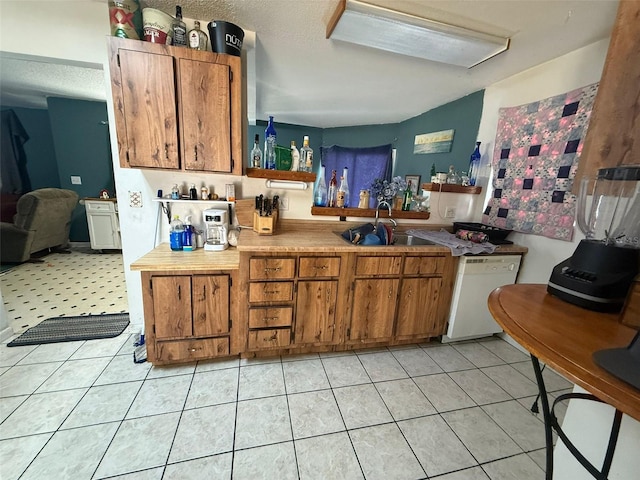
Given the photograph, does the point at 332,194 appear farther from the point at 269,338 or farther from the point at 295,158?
the point at 269,338

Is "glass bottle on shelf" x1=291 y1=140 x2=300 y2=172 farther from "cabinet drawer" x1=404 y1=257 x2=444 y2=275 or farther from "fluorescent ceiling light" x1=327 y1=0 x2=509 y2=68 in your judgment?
"cabinet drawer" x1=404 y1=257 x2=444 y2=275

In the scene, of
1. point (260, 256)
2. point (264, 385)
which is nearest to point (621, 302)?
point (260, 256)

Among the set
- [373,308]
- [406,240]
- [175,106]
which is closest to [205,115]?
[175,106]

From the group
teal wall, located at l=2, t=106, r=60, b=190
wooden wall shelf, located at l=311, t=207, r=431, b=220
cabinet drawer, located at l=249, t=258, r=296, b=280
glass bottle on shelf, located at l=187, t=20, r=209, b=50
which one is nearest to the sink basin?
wooden wall shelf, located at l=311, t=207, r=431, b=220

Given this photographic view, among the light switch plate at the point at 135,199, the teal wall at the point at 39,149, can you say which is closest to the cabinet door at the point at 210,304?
the light switch plate at the point at 135,199

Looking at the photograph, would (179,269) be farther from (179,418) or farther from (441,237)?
(441,237)

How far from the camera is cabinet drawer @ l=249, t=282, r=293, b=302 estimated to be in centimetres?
174

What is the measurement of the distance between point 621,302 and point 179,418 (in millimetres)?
2073

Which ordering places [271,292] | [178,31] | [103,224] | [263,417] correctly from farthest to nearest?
[103,224] < [271,292] < [178,31] < [263,417]

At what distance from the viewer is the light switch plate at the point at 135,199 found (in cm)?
198

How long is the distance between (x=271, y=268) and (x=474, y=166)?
7.74 ft

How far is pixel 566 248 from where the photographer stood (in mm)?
1958

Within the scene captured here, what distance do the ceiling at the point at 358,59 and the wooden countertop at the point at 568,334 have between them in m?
1.68

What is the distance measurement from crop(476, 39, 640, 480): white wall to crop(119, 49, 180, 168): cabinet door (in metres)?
2.44
